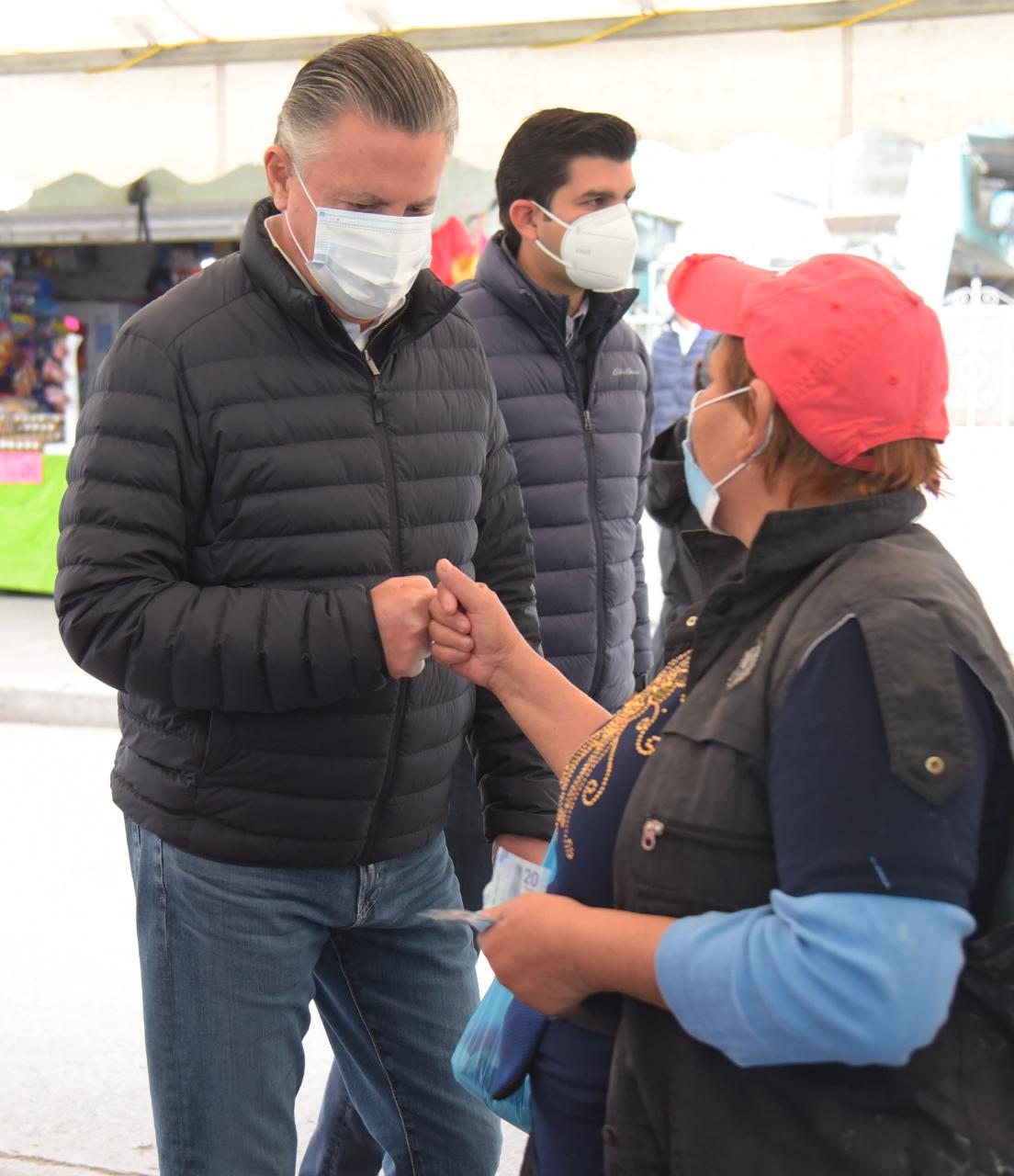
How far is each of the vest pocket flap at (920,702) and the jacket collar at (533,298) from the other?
5.95ft

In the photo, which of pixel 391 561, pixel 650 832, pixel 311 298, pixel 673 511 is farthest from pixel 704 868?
pixel 673 511

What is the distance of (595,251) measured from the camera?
286cm

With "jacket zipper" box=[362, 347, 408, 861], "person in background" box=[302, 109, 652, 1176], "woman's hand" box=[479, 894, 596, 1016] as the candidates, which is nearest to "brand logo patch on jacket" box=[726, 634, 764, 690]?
"woman's hand" box=[479, 894, 596, 1016]

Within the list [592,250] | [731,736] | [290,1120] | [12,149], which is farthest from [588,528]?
[12,149]

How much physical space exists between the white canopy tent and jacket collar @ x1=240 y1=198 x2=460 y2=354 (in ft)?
9.42

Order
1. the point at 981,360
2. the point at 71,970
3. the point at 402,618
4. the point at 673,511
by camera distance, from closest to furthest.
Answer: the point at 402,618, the point at 673,511, the point at 71,970, the point at 981,360

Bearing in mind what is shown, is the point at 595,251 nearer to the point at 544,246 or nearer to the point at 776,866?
the point at 544,246

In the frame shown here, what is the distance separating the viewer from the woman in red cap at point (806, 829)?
→ 104cm

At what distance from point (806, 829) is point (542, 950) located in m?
0.31

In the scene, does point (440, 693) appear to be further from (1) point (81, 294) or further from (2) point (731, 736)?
(1) point (81, 294)

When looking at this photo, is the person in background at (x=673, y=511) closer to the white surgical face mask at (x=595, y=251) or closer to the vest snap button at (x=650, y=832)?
the white surgical face mask at (x=595, y=251)

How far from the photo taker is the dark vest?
1.09 m

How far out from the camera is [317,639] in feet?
5.32

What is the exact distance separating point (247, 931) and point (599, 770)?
63 cm
